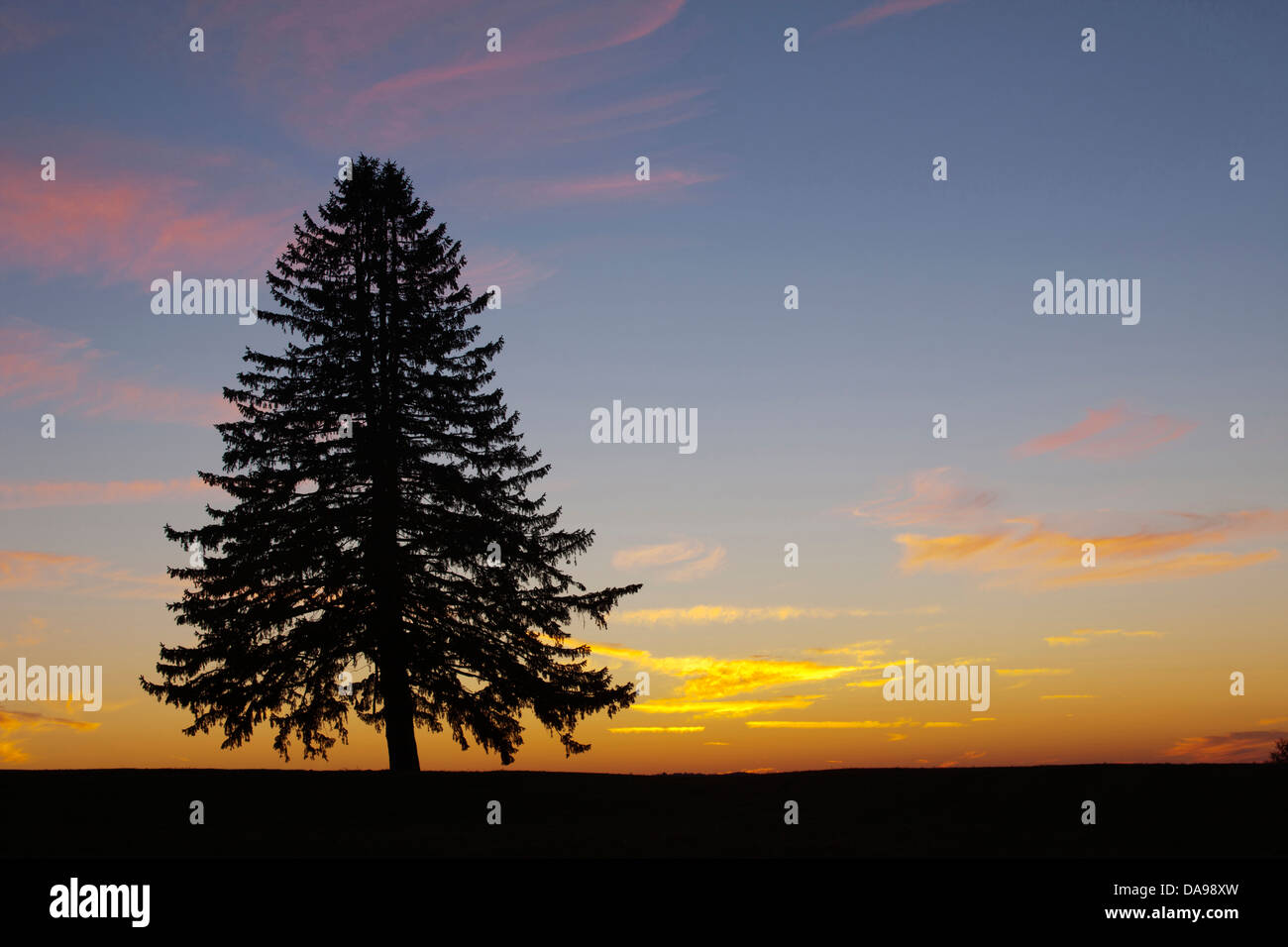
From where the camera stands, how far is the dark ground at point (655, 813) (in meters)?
16.3

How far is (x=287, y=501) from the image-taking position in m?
25.0

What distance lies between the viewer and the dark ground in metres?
16.3

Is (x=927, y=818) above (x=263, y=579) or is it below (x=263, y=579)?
below

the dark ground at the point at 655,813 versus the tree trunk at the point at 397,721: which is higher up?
the tree trunk at the point at 397,721

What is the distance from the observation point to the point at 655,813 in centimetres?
1969

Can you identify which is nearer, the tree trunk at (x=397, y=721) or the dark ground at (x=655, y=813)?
the dark ground at (x=655, y=813)

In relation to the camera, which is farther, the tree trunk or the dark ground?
the tree trunk

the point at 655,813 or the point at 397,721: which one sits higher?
the point at 397,721

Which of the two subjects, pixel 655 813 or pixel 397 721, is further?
pixel 397 721
